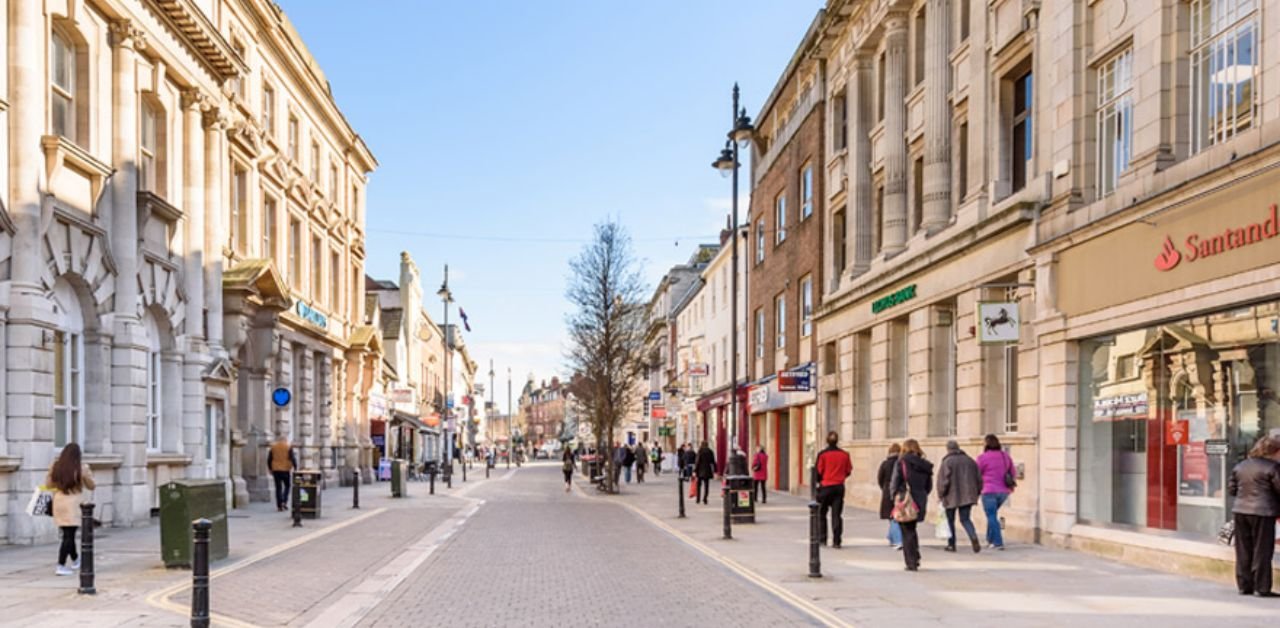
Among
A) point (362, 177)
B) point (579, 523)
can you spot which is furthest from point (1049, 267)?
point (362, 177)

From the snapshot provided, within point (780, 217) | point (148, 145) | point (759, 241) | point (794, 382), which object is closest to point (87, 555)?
point (148, 145)

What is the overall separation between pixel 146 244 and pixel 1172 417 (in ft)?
57.9

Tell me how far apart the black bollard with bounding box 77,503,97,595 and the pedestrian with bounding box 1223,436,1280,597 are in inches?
446

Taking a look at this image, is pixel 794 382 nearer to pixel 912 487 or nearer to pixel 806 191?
pixel 806 191

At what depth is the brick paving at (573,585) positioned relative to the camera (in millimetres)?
10617

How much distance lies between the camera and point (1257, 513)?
37.9ft

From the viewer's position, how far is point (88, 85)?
777 inches

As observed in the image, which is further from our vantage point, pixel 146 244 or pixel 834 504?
pixel 146 244

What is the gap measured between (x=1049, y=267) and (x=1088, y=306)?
1286 millimetres

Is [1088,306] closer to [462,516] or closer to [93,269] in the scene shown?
[462,516]

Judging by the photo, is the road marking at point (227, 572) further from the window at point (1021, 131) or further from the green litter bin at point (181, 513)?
the window at point (1021, 131)

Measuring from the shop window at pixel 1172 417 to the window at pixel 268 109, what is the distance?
77.5 feet

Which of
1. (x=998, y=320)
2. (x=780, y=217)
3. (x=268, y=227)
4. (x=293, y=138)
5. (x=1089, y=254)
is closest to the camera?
(x=1089, y=254)

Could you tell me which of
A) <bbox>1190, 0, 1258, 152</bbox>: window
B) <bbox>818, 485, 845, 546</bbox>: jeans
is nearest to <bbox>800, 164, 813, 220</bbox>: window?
<bbox>818, 485, 845, 546</bbox>: jeans
